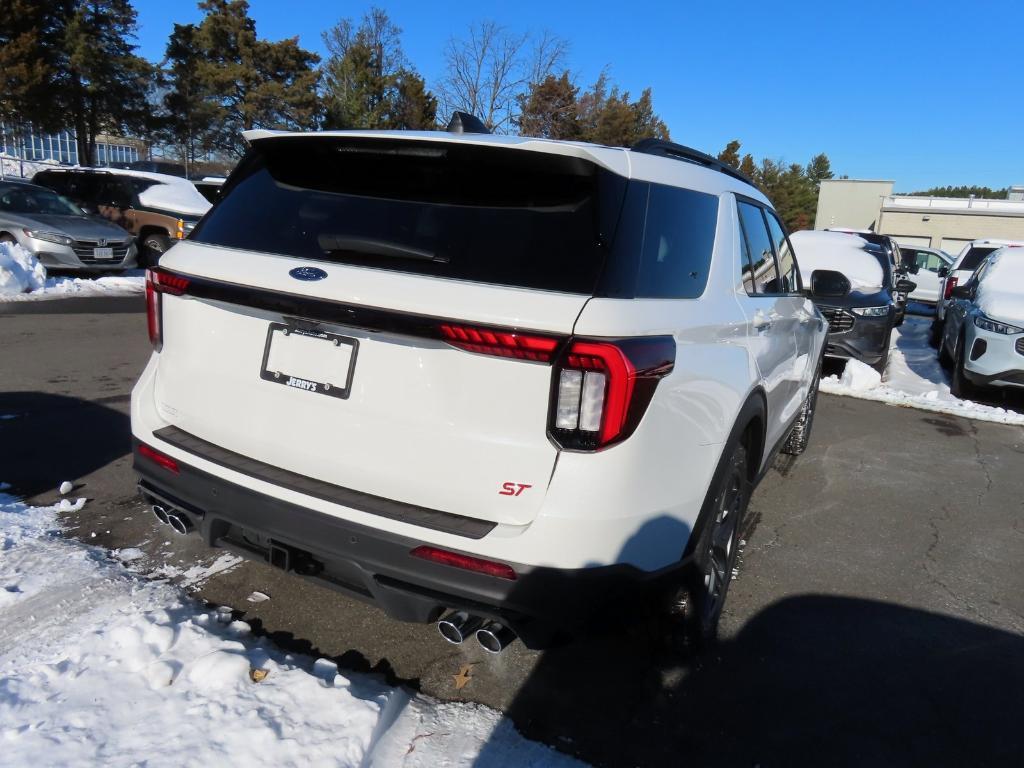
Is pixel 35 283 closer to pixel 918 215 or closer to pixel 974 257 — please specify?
pixel 974 257

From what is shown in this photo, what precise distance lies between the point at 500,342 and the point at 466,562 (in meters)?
0.65

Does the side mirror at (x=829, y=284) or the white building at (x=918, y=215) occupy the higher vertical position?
the white building at (x=918, y=215)

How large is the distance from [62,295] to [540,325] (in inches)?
459

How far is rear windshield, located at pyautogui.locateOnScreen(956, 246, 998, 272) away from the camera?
1455cm

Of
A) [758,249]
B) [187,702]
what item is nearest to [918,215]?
[758,249]

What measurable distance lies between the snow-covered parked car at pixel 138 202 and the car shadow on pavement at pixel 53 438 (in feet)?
33.0

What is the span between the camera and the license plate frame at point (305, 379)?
2236 millimetres

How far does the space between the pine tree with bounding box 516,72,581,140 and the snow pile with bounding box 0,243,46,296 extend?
69.6ft

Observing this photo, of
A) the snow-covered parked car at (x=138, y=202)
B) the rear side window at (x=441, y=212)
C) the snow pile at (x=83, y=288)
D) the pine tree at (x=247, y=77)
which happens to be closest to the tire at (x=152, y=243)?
the snow-covered parked car at (x=138, y=202)

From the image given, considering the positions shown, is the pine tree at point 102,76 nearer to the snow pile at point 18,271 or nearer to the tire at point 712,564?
the snow pile at point 18,271

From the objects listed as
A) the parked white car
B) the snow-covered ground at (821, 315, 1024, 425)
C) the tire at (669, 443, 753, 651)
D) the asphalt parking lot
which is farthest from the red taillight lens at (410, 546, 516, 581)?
the parked white car

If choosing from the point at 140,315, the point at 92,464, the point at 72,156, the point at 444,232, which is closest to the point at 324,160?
the point at 444,232

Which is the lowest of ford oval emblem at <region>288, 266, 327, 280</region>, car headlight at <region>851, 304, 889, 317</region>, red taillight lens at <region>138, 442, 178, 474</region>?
red taillight lens at <region>138, 442, 178, 474</region>

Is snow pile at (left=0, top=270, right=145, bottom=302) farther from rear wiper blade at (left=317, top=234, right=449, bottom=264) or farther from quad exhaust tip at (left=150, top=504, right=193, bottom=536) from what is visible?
rear wiper blade at (left=317, top=234, right=449, bottom=264)
